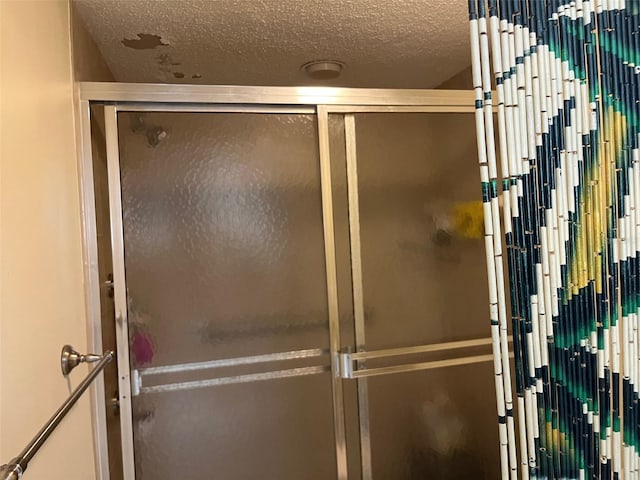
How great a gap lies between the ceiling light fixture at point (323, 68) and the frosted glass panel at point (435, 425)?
1226 mm

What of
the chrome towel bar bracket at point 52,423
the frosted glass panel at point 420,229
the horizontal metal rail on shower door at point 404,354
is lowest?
the horizontal metal rail on shower door at point 404,354

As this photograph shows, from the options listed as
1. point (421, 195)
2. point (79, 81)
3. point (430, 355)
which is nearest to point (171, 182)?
point (79, 81)

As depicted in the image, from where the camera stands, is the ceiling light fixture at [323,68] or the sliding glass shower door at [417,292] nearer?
the sliding glass shower door at [417,292]

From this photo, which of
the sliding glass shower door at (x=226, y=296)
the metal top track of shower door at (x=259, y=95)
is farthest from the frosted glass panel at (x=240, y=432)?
the metal top track of shower door at (x=259, y=95)

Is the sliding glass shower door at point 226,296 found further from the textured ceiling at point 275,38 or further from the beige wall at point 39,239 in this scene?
the textured ceiling at point 275,38

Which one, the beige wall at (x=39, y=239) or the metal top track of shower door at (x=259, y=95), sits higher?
the metal top track of shower door at (x=259, y=95)

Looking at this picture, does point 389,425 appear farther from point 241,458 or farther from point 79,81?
point 79,81

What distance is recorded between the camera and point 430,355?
1.64 metres

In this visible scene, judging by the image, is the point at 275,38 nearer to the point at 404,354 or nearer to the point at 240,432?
the point at 404,354

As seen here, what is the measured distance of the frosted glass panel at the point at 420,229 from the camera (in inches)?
62.1

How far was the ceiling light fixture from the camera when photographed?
6.23ft

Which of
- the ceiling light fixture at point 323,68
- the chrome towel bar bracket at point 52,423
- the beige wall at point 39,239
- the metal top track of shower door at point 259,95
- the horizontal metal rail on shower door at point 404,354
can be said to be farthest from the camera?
the ceiling light fixture at point 323,68

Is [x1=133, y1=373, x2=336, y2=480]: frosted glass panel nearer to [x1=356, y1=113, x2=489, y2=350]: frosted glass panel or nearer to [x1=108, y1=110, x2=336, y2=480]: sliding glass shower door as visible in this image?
[x1=108, y1=110, x2=336, y2=480]: sliding glass shower door

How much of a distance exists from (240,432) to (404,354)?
60 cm
